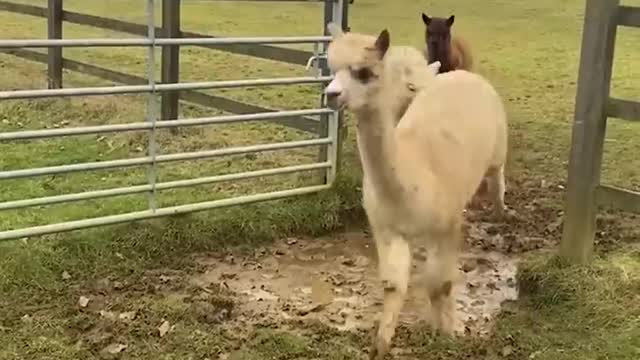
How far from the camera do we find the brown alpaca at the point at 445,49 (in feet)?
22.4

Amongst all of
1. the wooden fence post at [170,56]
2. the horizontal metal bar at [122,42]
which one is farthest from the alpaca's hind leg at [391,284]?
the wooden fence post at [170,56]

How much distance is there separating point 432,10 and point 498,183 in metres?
12.3

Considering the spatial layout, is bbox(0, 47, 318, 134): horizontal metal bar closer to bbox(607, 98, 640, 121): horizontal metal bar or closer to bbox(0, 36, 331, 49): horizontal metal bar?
bbox(0, 36, 331, 49): horizontal metal bar

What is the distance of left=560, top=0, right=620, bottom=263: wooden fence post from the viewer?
15.2ft

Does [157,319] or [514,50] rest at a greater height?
[514,50]

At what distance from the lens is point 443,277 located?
4203 mm

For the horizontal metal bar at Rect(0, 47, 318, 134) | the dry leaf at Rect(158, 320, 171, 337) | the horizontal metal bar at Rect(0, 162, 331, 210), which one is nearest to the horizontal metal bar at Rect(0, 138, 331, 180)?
the horizontal metal bar at Rect(0, 162, 331, 210)

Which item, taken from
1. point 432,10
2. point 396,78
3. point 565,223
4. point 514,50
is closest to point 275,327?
point 396,78

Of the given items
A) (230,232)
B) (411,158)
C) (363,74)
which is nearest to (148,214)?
(230,232)

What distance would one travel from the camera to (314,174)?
6.34m

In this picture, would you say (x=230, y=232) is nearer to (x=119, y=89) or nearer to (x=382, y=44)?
(x=119, y=89)

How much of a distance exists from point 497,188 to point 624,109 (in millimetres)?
1154

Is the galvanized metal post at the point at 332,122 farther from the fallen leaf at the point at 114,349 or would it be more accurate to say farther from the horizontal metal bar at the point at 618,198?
the fallen leaf at the point at 114,349

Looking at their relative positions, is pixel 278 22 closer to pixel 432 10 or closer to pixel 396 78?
pixel 432 10
